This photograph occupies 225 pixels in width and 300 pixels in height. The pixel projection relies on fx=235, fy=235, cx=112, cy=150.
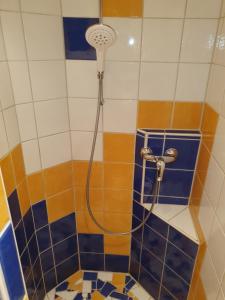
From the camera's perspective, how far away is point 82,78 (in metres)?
1.26

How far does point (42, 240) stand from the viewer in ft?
4.94

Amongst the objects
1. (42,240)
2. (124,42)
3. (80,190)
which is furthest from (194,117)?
(42,240)

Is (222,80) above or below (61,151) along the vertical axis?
above

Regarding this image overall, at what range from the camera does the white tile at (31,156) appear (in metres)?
1.24

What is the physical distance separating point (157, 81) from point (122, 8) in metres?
0.39

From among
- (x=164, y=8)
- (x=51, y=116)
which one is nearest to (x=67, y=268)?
(x=51, y=116)

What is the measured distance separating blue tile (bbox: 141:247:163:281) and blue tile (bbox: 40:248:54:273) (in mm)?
626

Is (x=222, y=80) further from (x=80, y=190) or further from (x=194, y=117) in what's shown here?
(x=80, y=190)

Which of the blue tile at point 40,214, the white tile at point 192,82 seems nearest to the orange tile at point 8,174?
the blue tile at point 40,214

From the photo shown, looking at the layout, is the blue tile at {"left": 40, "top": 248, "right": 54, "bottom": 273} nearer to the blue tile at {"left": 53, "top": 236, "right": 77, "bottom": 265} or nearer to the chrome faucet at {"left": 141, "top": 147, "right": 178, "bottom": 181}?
the blue tile at {"left": 53, "top": 236, "right": 77, "bottom": 265}

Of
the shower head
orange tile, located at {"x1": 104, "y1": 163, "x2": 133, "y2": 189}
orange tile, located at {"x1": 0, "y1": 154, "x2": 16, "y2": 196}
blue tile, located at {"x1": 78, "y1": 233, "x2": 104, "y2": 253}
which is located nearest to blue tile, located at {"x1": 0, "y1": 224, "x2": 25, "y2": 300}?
orange tile, located at {"x1": 0, "y1": 154, "x2": 16, "y2": 196}

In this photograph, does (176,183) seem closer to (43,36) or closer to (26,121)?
(26,121)

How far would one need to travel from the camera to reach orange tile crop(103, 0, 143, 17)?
3.62ft

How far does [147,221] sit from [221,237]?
564 mm
